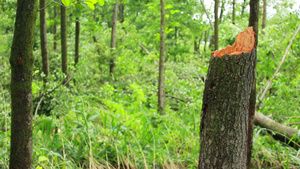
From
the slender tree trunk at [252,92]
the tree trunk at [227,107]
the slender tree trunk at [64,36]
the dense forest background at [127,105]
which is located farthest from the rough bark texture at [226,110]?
the slender tree trunk at [64,36]

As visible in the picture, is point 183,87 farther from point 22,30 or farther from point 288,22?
point 22,30

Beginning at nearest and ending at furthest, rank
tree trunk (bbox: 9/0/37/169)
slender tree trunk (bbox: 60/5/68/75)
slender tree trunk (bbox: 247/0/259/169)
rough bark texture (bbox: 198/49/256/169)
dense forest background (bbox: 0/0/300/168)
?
tree trunk (bbox: 9/0/37/169), rough bark texture (bbox: 198/49/256/169), slender tree trunk (bbox: 247/0/259/169), dense forest background (bbox: 0/0/300/168), slender tree trunk (bbox: 60/5/68/75)

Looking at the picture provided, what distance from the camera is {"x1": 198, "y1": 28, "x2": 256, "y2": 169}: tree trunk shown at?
6.97ft

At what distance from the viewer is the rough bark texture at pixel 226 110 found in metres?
2.12

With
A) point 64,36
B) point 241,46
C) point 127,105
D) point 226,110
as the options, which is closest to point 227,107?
point 226,110

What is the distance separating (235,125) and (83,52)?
6520mm

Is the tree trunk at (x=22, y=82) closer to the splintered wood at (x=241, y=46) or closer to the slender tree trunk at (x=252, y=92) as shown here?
the splintered wood at (x=241, y=46)

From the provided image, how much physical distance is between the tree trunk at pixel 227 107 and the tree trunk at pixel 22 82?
1.40 m

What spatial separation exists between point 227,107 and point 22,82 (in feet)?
5.18

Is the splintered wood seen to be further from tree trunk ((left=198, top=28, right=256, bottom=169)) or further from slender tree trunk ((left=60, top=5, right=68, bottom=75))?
slender tree trunk ((left=60, top=5, right=68, bottom=75))

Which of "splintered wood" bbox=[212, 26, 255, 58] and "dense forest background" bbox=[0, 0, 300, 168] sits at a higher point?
"splintered wood" bbox=[212, 26, 255, 58]

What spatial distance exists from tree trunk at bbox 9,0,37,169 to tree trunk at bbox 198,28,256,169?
1.40 metres

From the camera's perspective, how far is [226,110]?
2.16m

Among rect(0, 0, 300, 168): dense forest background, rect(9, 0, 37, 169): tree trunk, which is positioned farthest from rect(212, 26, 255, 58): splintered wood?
rect(9, 0, 37, 169): tree trunk
